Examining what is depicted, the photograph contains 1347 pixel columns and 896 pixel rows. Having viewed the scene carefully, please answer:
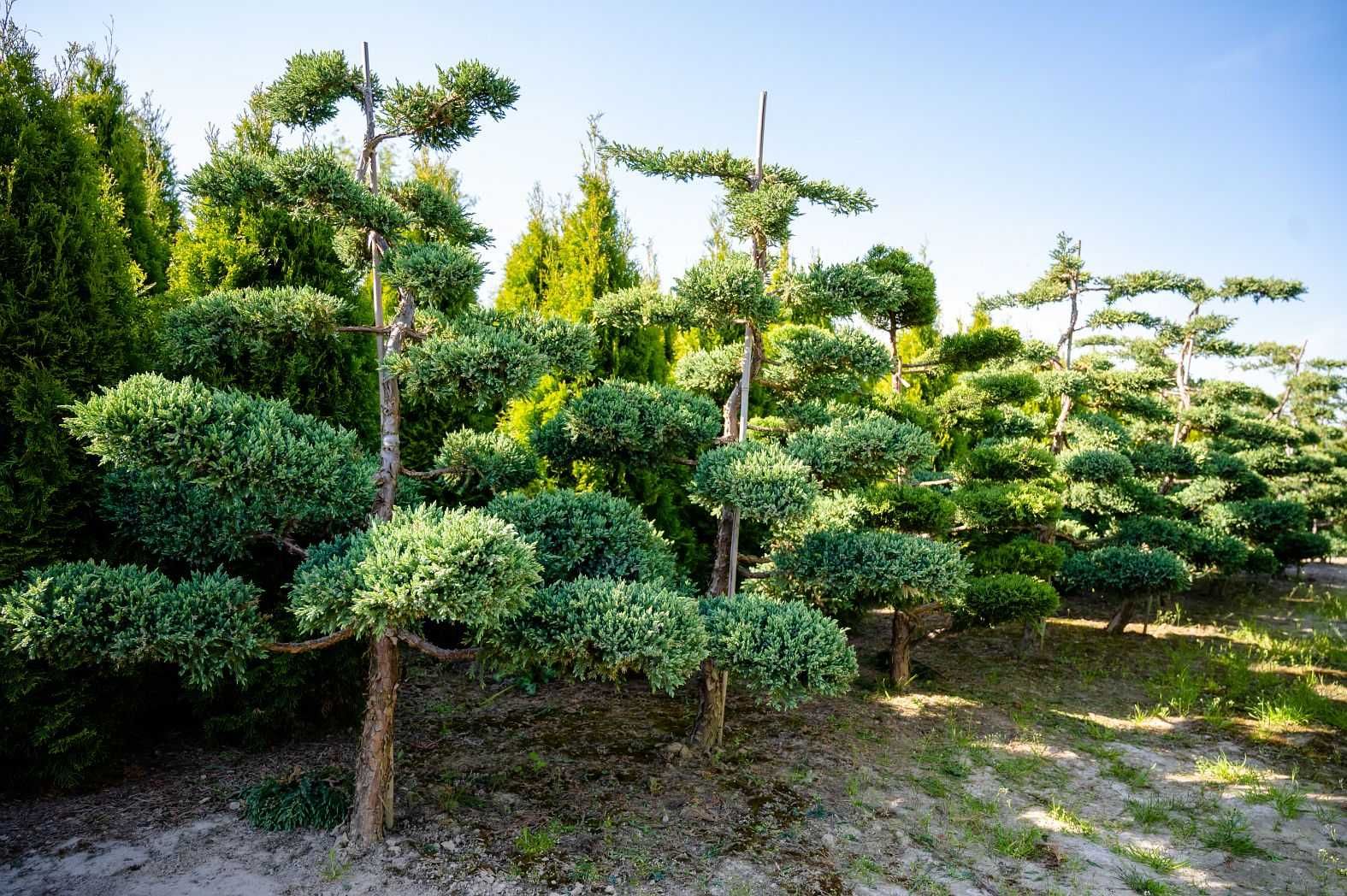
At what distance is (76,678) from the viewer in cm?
339

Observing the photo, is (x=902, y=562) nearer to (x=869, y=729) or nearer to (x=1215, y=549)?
(x=869, y=729)

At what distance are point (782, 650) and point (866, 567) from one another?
3.76ft

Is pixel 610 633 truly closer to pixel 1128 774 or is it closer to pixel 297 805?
pixel 297 805

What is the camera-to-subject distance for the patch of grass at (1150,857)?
127 inches

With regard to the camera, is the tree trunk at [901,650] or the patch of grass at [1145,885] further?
the tree trunk at [901,650]

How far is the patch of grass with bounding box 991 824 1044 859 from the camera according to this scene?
3281mm

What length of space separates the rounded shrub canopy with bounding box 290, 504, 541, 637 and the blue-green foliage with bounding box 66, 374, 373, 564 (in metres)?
0.37

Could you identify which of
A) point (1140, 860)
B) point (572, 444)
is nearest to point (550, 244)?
point (572, 444)

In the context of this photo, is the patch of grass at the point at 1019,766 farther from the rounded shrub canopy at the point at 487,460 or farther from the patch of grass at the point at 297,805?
the patch of grass at the point at 297,805

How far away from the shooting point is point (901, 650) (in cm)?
568

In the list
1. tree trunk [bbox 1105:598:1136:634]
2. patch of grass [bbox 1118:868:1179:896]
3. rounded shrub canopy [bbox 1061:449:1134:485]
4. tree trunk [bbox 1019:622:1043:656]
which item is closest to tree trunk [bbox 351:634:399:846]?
patch of grass [bbox 1118:868:1179:896]

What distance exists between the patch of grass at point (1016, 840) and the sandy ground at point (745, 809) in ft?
0.05

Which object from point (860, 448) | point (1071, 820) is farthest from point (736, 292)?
point (1071, 820)


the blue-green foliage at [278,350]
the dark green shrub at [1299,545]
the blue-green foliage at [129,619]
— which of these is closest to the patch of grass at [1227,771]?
the blue-green foliage at [129,619]
